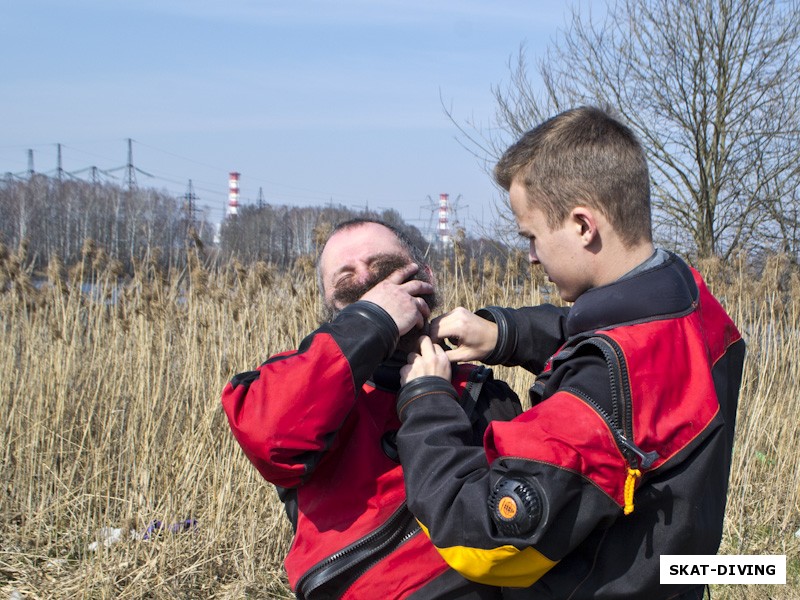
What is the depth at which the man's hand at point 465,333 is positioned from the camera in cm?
171

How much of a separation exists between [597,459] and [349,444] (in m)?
0.57

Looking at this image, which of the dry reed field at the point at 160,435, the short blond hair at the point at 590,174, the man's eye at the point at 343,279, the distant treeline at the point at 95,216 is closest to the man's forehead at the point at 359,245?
the man's eye at the point at 343,279

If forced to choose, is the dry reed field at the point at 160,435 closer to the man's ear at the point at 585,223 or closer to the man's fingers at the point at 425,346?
the man's fingers at the point at 425,346

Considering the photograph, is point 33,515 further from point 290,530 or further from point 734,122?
point 734,122

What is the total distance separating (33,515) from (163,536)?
0.86m

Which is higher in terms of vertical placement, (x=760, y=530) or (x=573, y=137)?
(x=573, y=137)

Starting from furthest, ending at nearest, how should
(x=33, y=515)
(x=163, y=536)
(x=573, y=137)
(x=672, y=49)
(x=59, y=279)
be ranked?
1. (x=672, y=49)
2. (x=59, y=279)
3. (x=33, y=515)
4. (x=163, y=536)
5. (x=573, y=137)

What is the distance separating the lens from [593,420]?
1215 mm

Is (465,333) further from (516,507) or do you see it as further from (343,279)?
(516,507)

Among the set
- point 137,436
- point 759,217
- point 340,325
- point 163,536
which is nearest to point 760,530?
point 163,536

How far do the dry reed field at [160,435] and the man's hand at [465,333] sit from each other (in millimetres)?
2295

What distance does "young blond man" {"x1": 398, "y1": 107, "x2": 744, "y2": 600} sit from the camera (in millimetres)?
1210

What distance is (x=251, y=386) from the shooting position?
1.50 metres

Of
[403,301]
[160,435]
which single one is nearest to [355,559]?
[403,301]
